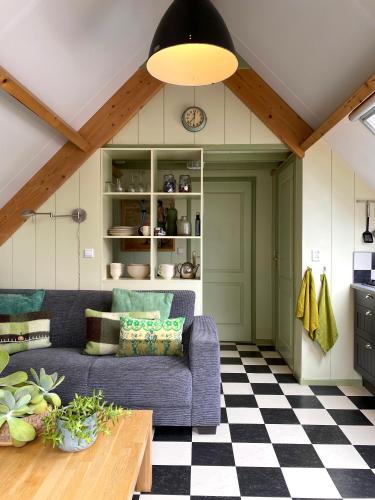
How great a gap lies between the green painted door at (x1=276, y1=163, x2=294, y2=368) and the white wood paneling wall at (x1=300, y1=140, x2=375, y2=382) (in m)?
0.35

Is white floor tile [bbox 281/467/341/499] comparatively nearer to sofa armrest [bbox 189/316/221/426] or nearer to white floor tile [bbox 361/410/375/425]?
sofa armrest [bbox 189/316/221/426]

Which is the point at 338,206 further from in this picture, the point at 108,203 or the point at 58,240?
the point at 58,240

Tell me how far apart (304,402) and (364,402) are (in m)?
0.48

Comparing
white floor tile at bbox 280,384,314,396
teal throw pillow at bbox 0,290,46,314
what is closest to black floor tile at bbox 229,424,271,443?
white floor tile at bbox 280,384,314,396

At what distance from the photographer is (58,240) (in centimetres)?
350

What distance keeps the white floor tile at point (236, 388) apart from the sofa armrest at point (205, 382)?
2.45 feet

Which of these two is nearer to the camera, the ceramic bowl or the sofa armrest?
the sofa armrest

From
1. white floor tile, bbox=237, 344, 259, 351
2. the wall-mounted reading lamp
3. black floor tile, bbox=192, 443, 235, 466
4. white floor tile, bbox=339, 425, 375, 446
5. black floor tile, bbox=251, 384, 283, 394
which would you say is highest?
the wall-mounted reading lamp

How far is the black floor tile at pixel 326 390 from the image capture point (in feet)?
10.5

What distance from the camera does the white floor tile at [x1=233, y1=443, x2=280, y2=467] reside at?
85.3 inches

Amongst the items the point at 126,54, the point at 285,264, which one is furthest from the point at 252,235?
the point at 126,54

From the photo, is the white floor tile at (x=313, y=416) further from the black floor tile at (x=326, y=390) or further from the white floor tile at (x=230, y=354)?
the white floor tile at (x=230, y=354)

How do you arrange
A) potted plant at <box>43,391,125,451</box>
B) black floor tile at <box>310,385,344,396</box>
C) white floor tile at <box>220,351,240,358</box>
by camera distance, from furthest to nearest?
white floor tile at <box>220,351,240,358</box> < black floor tile at <box>310,385,344,396</box> < potted plant at <box>43,391,125,451</box>

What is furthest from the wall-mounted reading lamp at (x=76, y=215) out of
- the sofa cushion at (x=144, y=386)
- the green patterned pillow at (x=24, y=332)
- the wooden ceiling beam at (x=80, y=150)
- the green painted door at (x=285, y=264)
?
the green painted door at (x=285, y=264)
